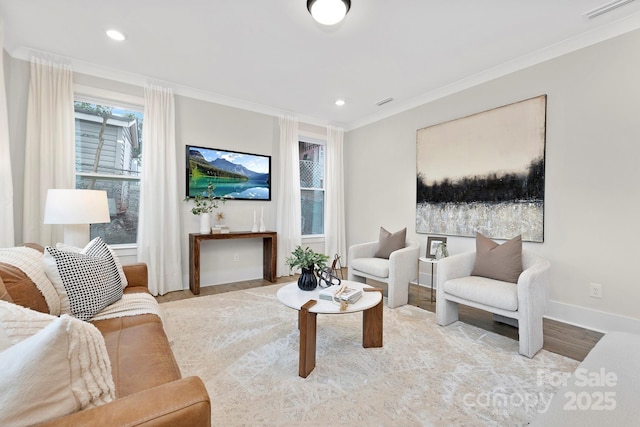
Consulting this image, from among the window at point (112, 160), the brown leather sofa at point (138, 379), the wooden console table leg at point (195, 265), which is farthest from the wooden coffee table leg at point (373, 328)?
the window at point (112, 160)

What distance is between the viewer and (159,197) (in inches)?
138

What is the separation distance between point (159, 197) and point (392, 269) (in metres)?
2.95

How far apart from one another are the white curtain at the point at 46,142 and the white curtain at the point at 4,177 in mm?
440

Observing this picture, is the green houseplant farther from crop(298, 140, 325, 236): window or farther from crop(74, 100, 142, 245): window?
crop(298, 140, 325, 236): window

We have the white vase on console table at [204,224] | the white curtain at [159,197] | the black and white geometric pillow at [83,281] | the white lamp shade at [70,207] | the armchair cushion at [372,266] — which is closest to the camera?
the black and white geometric pillow at [83,281]

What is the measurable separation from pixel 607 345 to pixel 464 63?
9.57ft

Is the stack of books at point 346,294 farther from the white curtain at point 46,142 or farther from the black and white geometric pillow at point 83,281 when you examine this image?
the white curtain at point 46,142

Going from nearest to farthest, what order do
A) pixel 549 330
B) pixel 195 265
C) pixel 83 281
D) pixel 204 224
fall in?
pixel 83 281 < pixel 549 330 < pixel 195 265 < pixel 204 224

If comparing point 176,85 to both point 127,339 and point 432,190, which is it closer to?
point 127,339

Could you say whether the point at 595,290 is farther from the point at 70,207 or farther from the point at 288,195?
the point at 70,207

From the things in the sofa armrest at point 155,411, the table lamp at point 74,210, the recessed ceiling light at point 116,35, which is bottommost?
the sofa armrest at point 155,411

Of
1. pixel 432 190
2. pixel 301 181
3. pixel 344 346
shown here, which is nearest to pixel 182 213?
pixel 301 181

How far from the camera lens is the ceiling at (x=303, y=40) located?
2.26m

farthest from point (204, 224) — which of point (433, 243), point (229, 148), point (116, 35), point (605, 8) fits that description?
point (605, 8)
